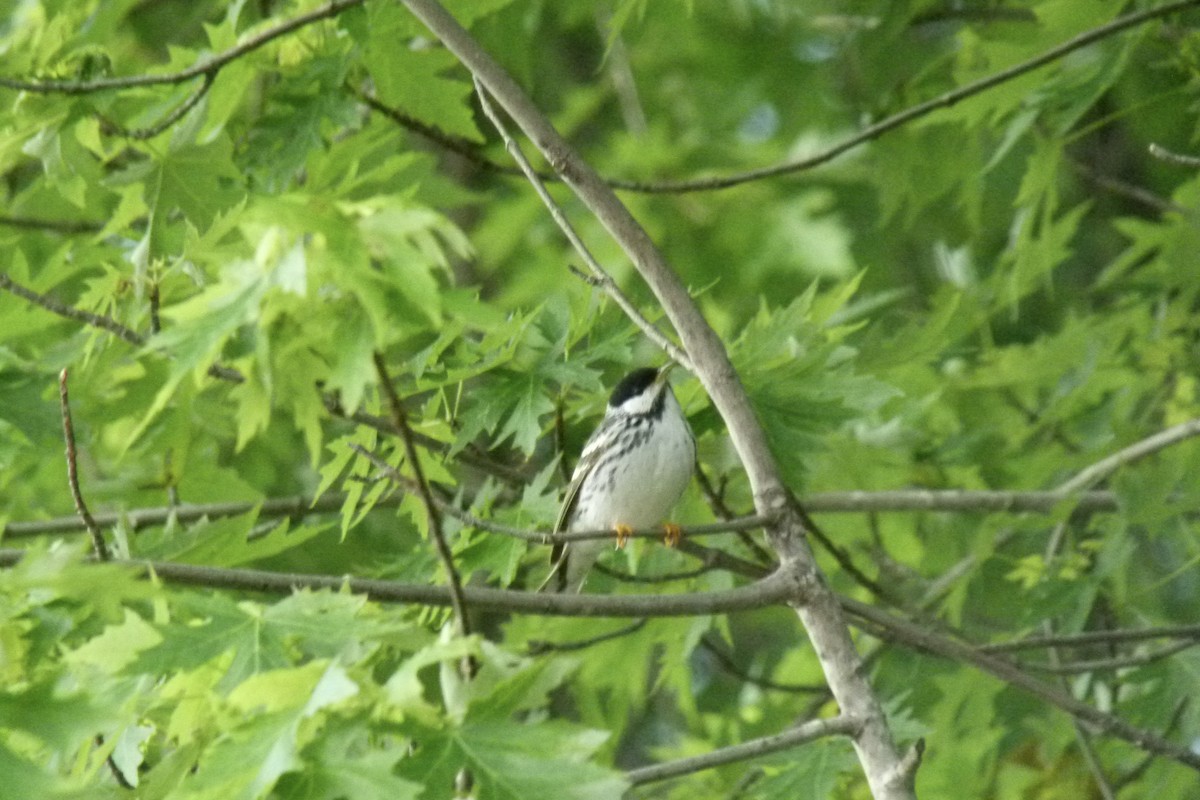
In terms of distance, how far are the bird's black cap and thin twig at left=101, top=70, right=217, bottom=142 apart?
1.42 metres

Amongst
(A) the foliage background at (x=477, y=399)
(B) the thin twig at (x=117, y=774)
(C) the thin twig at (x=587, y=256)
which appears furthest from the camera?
(C) the thin twig at (x=587, y=256)

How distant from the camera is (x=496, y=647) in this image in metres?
2.36

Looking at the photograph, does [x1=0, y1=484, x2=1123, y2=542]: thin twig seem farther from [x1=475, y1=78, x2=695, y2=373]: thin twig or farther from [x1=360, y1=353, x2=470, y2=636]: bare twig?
[x1=360, y1=353, x2=470, y2=636]: bare twig

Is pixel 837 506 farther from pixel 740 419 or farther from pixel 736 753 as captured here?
pixel 736 753

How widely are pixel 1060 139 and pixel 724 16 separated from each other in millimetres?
4688

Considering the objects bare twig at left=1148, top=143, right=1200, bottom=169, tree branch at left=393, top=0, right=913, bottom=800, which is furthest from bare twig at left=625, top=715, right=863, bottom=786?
bare twig at left=1148, top=143, right=1200, bottom=169

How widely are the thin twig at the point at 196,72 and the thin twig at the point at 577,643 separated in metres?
1.52

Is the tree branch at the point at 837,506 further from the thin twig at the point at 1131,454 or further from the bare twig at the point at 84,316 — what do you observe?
the bare twig at the point at 84,316

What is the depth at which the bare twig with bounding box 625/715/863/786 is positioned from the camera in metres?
2.52

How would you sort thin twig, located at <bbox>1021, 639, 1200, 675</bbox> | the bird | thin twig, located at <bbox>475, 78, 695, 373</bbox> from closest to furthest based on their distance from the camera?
thin twig, located at <bbox>475, 78, 695, 373</bbox>, thin twig, located at <bbox>1021, 639, 1200, 675</bbox>, the bird

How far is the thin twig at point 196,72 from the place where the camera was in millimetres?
3205

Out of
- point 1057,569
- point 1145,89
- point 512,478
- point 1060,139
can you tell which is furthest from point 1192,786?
point 1145,89

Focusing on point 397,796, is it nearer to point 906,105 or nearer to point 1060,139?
point 1060,139

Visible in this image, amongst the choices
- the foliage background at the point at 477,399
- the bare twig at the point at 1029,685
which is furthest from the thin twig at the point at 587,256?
the bare twig at the point at 1029,685
